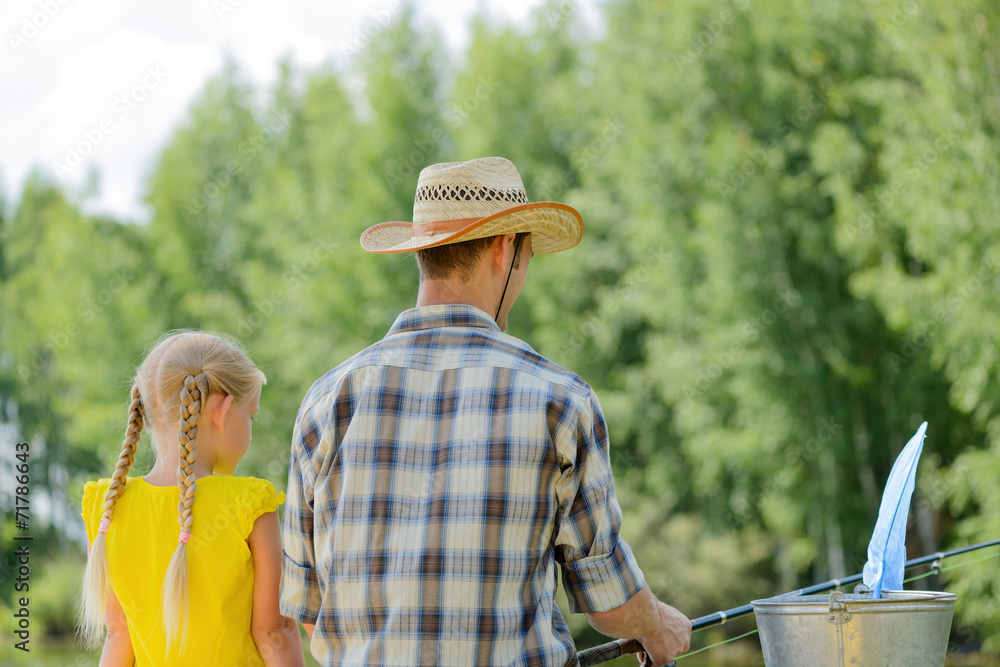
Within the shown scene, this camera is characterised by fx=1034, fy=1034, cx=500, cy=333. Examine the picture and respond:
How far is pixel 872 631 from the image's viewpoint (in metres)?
2.03

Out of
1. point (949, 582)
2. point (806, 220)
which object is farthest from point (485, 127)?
point (949, 582)

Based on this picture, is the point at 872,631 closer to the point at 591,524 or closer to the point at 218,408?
the point at 591,524

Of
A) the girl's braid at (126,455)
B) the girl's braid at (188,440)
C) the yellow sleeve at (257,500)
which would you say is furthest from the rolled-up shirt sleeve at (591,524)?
the girl's braid at (126,455)

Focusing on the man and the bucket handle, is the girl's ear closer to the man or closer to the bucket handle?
the man

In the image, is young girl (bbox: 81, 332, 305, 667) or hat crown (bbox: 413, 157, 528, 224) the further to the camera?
young girl (bbox: 81, 332, 305, 667)

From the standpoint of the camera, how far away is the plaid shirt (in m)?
1.66

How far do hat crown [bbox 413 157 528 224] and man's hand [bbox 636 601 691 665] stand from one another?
2.60 feet

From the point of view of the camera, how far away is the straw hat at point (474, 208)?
1882 millimetres

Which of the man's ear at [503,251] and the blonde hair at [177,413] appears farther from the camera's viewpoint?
the blonde hair at [177,413]

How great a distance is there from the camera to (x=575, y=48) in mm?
19500

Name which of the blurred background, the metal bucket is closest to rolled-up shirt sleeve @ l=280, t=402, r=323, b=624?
the metal bucket

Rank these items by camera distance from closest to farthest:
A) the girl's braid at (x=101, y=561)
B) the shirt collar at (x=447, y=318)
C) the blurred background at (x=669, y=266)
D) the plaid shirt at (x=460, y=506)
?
the plaid shirt at (x=460, y=506) → the shirt collar at (x=447, y=318) → the girl's braid at (x=101, y=561) → the blurred background at (x=669, y=266)

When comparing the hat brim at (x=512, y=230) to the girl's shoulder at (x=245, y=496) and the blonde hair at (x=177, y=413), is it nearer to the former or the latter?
the blonde hair at (x=177, y=413)

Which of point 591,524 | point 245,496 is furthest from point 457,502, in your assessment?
point 245,496
